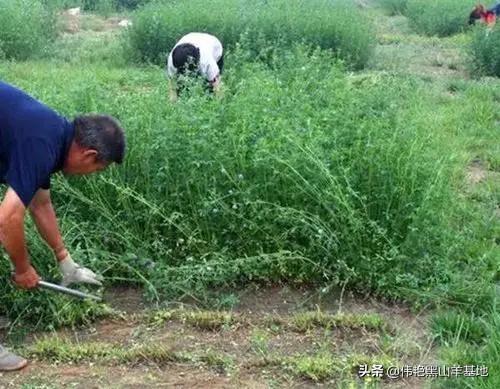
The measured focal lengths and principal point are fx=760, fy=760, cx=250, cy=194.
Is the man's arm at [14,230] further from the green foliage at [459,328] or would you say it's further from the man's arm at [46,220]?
the green foliage at [459,328]

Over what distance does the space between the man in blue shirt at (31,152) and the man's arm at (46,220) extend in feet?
0.53

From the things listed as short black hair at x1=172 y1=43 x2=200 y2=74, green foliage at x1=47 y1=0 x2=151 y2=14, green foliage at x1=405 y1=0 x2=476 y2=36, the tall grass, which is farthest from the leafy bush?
the tall grass

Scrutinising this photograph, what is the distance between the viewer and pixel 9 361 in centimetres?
369

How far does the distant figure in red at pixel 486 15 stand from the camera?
1264 centimetres

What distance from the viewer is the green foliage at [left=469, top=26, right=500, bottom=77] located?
35.2 ft

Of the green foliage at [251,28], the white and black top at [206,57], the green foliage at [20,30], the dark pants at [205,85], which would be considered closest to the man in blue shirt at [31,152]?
the dark pants at [205,85]

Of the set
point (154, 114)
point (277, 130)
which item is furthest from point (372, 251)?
point (154, 114)

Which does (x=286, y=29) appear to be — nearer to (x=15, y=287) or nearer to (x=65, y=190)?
(x=65, y=190)

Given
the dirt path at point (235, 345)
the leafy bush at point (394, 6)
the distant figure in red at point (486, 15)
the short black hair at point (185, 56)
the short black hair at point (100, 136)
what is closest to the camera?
the short black hair at point (100, 136)

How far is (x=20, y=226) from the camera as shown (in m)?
3.31

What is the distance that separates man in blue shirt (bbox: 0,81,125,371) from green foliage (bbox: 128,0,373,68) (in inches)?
285

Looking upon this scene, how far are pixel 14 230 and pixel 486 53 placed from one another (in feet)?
29.7

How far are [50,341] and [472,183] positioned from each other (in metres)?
3.73

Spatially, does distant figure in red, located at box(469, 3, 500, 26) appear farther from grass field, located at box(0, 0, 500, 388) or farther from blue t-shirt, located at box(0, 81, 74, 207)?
blue t-shirt, located at box(0, 81, 74, 207)
